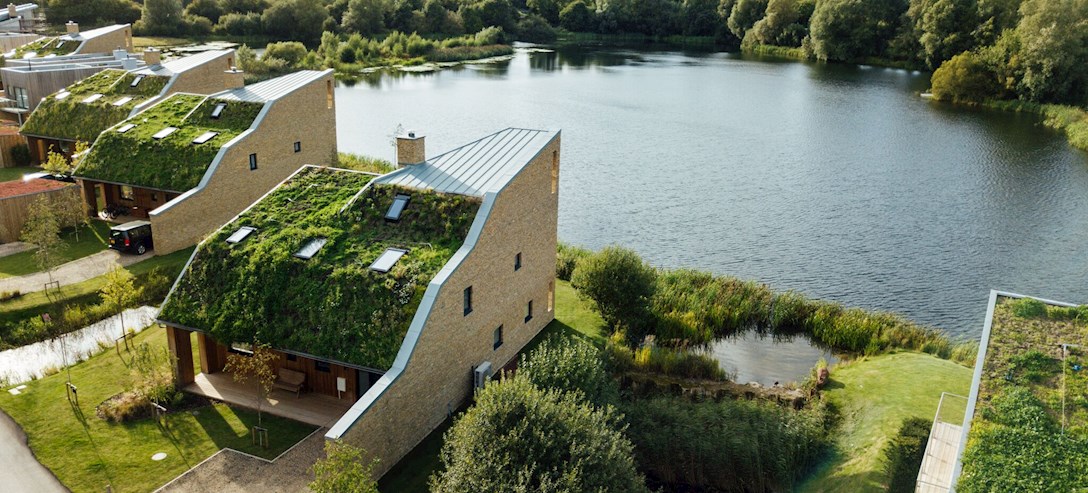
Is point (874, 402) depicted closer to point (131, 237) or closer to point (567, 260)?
point (567, 260)

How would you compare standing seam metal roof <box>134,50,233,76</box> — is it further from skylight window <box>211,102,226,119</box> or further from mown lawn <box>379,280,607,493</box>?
mown lawn <box>379,280,607,493</box>

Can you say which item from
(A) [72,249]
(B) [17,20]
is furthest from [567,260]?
(B) [17,20]

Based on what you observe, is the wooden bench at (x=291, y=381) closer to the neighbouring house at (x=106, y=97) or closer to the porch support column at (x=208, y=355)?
the porch support column at (x=208, y=355)

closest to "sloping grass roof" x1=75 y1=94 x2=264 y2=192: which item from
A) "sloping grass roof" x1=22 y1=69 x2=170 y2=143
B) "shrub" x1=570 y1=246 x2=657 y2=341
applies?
"sloping grass roof" x1=22 y1=69 x2=170 y2=143

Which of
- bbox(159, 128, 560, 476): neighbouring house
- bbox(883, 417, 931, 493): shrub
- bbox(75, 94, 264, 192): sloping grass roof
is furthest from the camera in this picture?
bbox(75, 94, 264, 192): sloping grass roof

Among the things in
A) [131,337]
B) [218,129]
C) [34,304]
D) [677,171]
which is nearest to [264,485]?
[131,337]

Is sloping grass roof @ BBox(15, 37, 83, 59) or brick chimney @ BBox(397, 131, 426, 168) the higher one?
sloping grass roof @ BBox(15, 37, 83, 59)

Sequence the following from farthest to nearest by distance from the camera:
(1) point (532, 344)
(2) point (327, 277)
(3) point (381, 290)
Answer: (1) point (532, 344)
(2) point (327, 277)
(3) point (381, 290)
